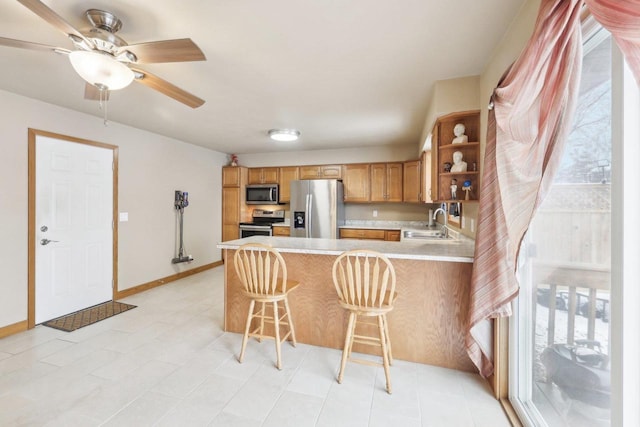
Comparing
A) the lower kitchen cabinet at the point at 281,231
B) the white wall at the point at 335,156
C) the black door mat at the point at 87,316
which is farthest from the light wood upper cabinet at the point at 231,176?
the black door mat at the point at 87,316

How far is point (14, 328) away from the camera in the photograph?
2695mm

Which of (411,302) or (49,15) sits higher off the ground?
(49,15)

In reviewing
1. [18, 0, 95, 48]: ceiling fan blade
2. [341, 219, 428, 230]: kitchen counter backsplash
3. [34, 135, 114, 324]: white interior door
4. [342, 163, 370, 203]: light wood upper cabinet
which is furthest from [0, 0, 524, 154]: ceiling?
[341, 219, 428, 230]: kitchen counter backsplash

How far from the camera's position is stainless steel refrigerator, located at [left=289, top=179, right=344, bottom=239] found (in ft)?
15.9

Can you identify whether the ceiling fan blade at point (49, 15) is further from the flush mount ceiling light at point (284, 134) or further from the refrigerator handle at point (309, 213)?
the refrigerator handle at point (309, 213)

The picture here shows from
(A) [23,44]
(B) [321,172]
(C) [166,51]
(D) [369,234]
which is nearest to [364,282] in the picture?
(C) [166,51]

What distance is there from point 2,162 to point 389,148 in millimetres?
5085

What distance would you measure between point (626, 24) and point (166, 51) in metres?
1.91

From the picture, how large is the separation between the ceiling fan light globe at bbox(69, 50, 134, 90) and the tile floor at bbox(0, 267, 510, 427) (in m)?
2.01

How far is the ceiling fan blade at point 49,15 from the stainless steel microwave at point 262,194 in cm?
397

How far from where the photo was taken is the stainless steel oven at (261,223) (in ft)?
Answer: 17.4

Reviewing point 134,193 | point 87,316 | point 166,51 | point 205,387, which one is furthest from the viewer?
point 134,193

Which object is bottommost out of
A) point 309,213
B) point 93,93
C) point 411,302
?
point 411,302

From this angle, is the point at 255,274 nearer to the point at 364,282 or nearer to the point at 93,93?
the point at 364,282
